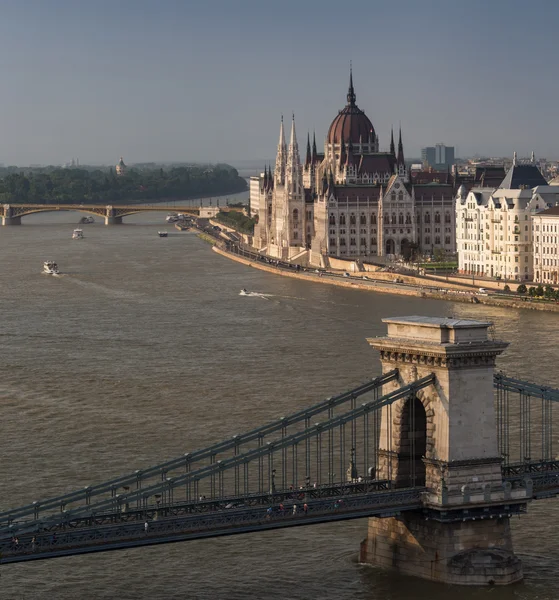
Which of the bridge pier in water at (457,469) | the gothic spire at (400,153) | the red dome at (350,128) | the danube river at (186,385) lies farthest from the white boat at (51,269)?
the bridge pier in water at (457,469)

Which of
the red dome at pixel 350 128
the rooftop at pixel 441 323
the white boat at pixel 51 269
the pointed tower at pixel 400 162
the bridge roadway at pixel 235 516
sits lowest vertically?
the white boat at pixel 51 269

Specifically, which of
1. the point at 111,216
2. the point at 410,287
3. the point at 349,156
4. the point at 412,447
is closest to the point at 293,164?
the point at 349,156

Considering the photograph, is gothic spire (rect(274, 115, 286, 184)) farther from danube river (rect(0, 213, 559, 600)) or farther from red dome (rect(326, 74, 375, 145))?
danube river (rect(0, 213, 559, 600))

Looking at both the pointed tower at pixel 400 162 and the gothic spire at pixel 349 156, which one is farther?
the gothic spire at pixel 349 156

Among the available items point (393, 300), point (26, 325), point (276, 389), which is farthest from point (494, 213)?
point (276, 389)

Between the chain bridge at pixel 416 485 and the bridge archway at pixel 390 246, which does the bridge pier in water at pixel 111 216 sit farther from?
the chain bridge at pixel 416 485

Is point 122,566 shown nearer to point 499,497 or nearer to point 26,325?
point 499,497
